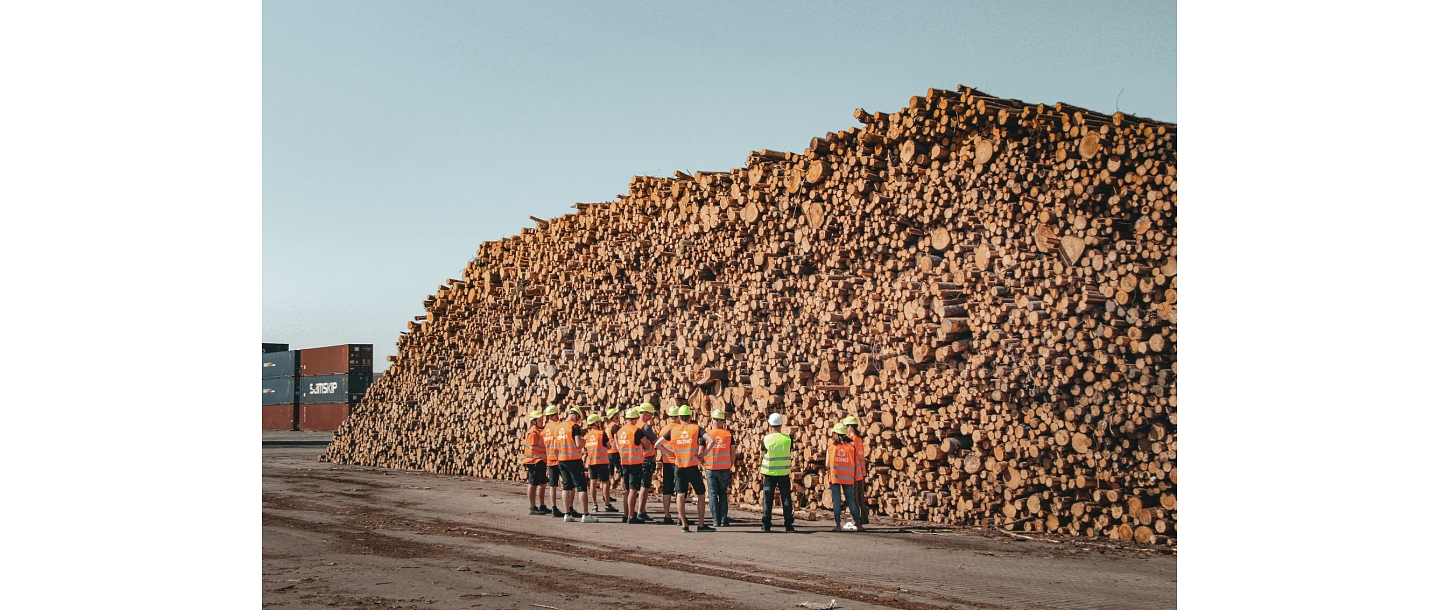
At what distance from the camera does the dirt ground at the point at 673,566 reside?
21.2ft

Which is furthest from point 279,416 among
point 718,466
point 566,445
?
point 718,466

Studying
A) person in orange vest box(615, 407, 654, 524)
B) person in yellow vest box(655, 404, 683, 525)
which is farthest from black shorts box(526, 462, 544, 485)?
person in yellow vest box(655, 404, 683, 525)

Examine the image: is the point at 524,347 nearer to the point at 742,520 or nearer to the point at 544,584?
the point at 742,520

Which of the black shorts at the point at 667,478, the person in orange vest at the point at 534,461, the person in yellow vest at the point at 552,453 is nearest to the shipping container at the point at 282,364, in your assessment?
the person in orange vest at the point at 534,461


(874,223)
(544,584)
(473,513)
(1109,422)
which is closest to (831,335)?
(874,223)

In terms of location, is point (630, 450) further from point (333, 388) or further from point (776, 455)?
point (333, 388)

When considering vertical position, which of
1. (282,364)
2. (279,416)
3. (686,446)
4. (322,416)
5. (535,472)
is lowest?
(279,416)

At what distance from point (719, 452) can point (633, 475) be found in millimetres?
1380

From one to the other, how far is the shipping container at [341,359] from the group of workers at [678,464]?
552 inches

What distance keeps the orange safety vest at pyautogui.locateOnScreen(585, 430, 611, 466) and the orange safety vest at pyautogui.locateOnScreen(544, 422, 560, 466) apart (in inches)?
17.1

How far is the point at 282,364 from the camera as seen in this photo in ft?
92.3

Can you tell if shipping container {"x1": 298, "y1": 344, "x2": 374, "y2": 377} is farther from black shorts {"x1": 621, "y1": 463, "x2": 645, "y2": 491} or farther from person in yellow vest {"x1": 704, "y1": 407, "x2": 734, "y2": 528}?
person in yellow vest {"x1": 704, "y1": 407, "x2": 734, "y2": 528}
